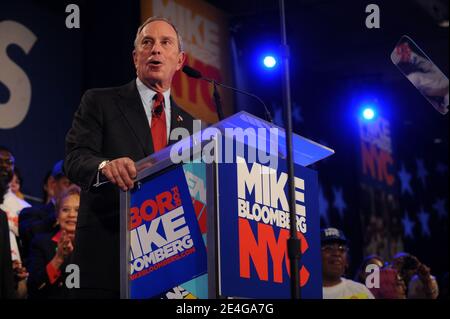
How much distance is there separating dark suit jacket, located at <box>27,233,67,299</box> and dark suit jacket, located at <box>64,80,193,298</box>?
170cm

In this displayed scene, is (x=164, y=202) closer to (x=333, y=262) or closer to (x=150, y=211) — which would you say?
(x=150, y=211)

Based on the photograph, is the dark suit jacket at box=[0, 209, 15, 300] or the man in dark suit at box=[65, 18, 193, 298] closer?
the man in dark suit at box=[65, 18, 193, 298]

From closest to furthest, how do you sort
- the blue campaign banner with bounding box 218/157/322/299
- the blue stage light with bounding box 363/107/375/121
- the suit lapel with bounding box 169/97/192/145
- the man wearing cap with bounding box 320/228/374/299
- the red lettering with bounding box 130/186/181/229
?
the blue campaign banner with bounding box 218/157/322/299
the red lettering with bounding box 130/186/181/229
the suit lapel with bounding box 169/97/192/145
the man wearing cap with bounding box 320/228/374/299
the blue stage light with bounding box 363/107/375/121

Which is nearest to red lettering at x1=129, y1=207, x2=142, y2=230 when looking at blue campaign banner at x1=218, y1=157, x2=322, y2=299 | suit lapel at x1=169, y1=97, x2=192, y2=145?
blue campaign banner at x1=218, y1=157, x2=322, y2=299

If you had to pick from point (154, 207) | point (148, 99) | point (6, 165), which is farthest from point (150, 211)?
point (6, 165)

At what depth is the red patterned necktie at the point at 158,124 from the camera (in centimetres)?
279

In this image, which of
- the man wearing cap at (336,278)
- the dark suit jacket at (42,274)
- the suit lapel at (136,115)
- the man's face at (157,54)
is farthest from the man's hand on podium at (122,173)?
the man wearing cap at (336,278)

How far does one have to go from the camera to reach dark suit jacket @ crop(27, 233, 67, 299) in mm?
4281

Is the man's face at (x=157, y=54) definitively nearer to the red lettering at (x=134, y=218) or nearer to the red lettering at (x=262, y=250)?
the red lettering at (x=134, y=218)

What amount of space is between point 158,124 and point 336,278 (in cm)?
263

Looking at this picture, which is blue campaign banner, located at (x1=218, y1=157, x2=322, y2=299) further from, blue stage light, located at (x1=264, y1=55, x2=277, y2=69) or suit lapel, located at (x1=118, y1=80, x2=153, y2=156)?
blue stage light, located at (x1=264, y1=55, x2=277, y2=69)

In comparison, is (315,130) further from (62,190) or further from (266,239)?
(266,239)

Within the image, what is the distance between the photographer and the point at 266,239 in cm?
243

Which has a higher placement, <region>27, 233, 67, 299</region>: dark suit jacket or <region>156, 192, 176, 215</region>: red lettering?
<region>27, 233, 67, 299</region>: dark suit jacket
